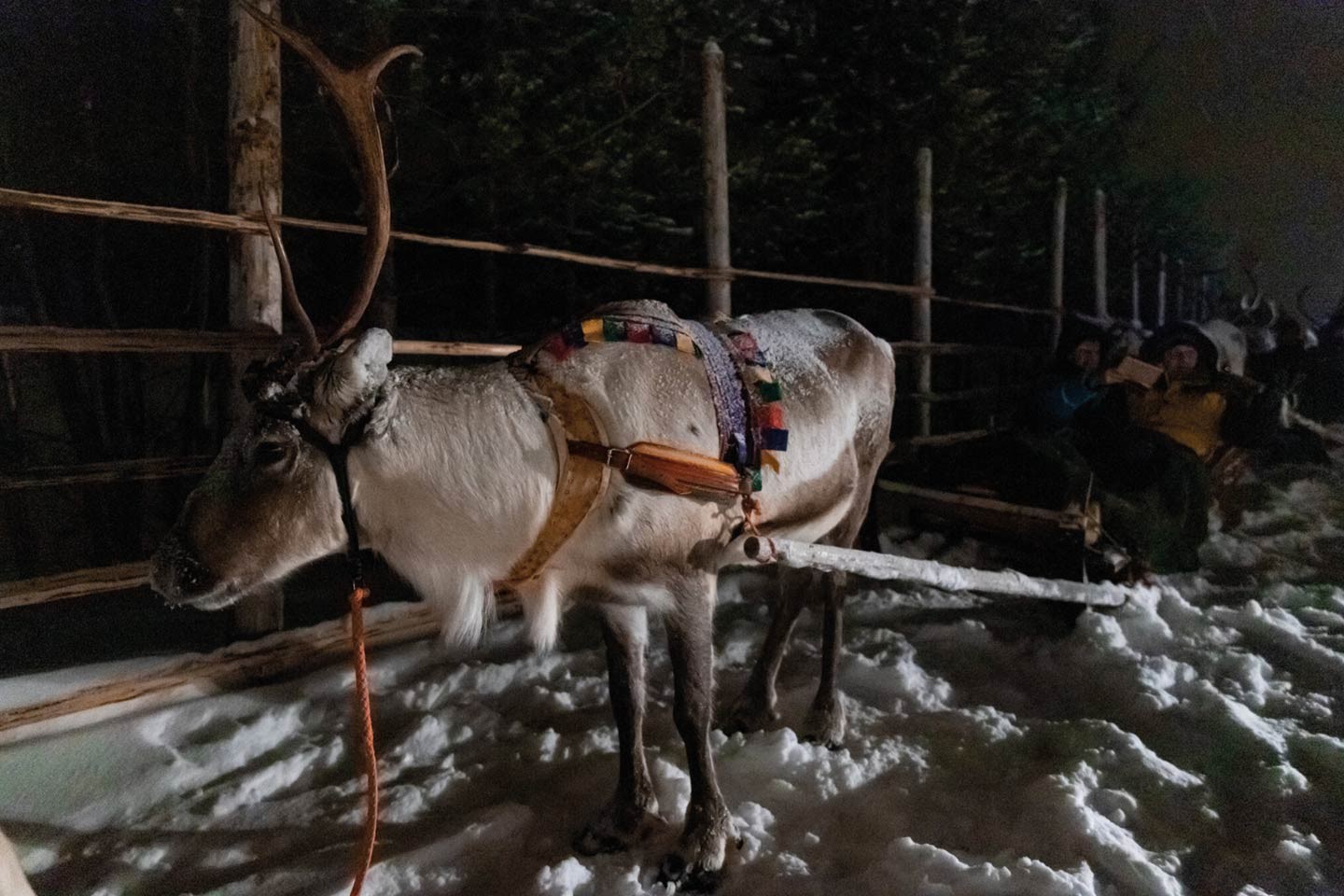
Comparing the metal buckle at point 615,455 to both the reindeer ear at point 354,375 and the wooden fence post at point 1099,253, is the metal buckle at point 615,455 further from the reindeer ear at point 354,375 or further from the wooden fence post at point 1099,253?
the wooden fence post at point 1099,253

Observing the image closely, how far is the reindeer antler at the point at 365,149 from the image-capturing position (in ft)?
4.82

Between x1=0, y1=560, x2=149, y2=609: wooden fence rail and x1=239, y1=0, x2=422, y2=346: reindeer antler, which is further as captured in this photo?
x1=0, y1=560, x2=149, y2=609: wooden fence rail

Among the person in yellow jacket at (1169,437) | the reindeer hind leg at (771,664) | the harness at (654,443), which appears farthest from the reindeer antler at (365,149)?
the person in yellow jacket at (1169,437)

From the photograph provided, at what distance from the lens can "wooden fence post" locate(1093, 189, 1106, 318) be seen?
6.70 metres

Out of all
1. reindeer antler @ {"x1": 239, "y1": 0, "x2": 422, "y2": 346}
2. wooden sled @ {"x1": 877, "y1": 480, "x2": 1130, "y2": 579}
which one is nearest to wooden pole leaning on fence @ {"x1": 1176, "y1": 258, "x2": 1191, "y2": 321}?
wooden sled @ {"x1": 877, "y1": 480, "x2": 1130, "y2": 579}

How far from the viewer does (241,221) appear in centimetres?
232

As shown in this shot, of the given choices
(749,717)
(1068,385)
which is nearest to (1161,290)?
(1068,385)

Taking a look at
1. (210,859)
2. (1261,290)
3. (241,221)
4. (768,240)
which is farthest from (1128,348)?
(210,859)

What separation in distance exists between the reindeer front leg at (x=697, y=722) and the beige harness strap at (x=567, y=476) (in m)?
0.36

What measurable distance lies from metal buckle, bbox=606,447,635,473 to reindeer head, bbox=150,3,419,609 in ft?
1.52

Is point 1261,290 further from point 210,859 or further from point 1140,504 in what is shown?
point 210,859

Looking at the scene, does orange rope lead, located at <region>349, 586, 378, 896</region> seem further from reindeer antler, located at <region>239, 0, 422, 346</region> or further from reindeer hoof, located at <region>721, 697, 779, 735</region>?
reindeer hoof, located at <region>721, 697, 779, 735</region>

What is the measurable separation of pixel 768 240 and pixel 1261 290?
424cm

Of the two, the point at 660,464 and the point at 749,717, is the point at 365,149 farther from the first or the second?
the point at 749,717
